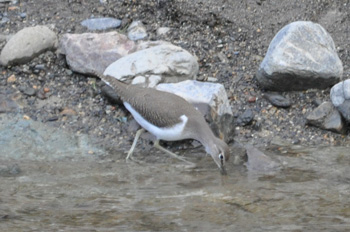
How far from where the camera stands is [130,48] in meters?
9.36

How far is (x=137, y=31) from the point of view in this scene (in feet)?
32.8

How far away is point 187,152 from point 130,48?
185 centimetres

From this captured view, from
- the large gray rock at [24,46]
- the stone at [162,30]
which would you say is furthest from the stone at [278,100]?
the large gray rock at [24,46]

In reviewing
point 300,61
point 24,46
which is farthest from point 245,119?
point 24,46

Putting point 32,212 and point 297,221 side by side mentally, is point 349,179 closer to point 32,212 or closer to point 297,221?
point 297,221

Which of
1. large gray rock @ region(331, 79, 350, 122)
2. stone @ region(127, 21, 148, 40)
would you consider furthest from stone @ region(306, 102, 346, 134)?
stone @ region(127, 21, 148, 40)

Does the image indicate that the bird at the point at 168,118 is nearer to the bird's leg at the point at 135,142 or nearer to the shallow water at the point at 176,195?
the bird's leg at the point at 135,142

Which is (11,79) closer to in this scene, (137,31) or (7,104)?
(7,104)

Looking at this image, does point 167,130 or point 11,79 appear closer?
point 167,130

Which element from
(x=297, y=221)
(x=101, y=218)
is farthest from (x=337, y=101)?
(x=101, y=218)

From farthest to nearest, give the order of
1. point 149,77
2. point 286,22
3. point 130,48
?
1. point 286,22
2. point 130,48
3. point 149,77

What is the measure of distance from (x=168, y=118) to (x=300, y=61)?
199 centimetres

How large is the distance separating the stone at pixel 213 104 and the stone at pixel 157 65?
0.31 metres

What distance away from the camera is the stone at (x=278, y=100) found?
8.95 metres
